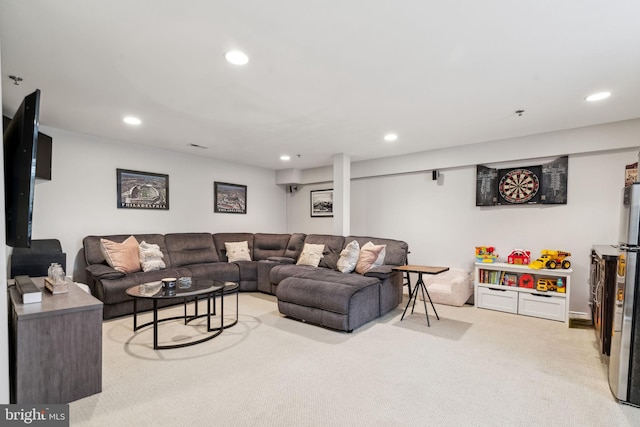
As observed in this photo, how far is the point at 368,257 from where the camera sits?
4.24 m

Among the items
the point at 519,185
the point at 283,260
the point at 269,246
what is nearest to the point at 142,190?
the point at 269,246

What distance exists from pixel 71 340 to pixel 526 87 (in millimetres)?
3936

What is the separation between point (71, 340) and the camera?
2.10 m

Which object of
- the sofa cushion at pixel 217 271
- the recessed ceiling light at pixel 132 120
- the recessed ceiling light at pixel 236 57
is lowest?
the sofa cushion at pixel 217 271

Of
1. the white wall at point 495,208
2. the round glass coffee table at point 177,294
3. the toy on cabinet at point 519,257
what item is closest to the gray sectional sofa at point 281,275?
the round glass coffee table at point 177,294

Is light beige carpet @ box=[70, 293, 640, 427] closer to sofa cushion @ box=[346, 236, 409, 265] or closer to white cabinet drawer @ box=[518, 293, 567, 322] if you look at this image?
white cabinet drawer @ box=[518, 293, 567, 322]

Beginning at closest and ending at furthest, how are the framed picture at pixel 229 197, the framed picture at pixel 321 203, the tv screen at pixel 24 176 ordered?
the tv screen at pixel 24 176
the framed picture at pixel 229 197
the framed picture at pixel 321 203

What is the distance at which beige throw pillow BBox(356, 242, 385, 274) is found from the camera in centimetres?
417

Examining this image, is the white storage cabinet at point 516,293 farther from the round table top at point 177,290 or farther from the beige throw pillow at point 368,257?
the round table top at point 177,290

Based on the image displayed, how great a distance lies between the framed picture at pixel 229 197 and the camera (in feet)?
19.3

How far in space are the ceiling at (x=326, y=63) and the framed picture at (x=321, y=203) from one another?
2710 mm

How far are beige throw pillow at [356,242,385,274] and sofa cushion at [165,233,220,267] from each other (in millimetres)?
2536

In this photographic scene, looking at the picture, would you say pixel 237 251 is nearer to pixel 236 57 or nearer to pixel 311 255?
pixel 311 255

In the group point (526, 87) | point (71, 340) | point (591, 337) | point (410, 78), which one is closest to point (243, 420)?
point (71, 340)
